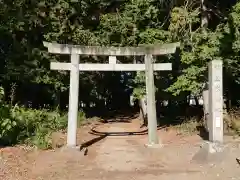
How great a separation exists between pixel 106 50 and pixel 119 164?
430cm

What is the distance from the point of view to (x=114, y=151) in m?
13.1

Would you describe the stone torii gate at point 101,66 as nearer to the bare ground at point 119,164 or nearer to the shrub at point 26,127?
the bare ground at point 119,164

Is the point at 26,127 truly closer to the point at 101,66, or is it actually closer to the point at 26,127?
the point at 26,127

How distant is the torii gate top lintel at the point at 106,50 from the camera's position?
1312cm

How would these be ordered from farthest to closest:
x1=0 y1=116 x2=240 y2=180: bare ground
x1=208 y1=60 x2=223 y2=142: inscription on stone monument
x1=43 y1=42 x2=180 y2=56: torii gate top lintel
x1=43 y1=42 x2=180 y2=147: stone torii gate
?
x1=43 y1=42 x2=180 y2=56: torii gate top lintel, x1=43 y1=42 x2=180 y2=147: stone torii gate, x1=208 y1=60 x2=223 y2=142: inscription on stone monument, x1=0 y1=116 x2=240 y2=180: bare ground

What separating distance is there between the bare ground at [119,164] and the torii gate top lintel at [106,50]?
10.3 ft

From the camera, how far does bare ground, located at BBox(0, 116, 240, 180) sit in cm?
949

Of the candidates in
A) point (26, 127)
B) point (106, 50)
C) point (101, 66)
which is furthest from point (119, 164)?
point (26, 127)

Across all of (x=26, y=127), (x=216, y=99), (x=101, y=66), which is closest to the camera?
(x=216, y=99)

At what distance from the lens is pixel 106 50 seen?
1377cm

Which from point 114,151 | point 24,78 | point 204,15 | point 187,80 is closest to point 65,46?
point 114,151

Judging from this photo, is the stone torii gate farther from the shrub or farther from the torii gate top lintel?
the shrub

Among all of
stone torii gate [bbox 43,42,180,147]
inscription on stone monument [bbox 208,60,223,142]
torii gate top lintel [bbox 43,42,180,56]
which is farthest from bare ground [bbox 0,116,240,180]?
torii gate top lintel [bbox 43,42,180,56]

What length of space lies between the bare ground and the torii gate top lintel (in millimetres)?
3140
